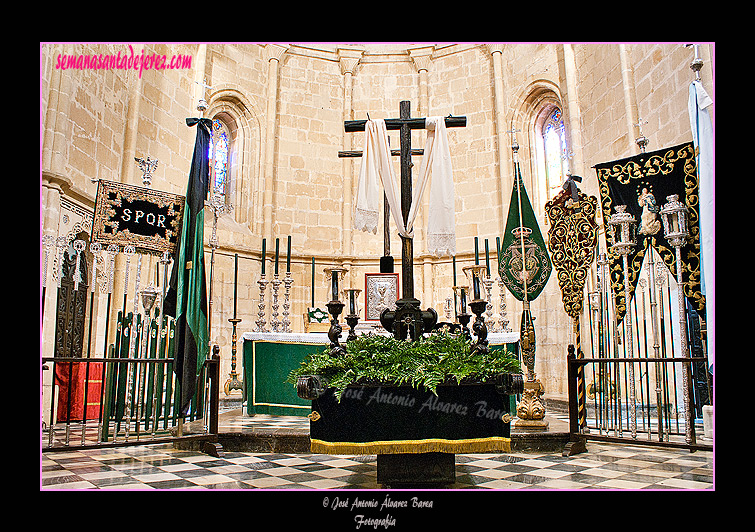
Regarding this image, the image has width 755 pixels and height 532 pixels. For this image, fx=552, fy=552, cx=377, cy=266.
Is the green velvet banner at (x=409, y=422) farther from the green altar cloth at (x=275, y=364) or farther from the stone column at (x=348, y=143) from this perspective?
the stone column at (x=348, y=143)

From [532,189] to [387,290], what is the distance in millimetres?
3218

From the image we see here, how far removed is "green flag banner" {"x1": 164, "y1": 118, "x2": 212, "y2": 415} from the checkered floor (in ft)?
2.28

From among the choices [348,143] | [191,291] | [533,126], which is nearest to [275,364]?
[191,291]

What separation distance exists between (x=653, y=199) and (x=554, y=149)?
210 inches

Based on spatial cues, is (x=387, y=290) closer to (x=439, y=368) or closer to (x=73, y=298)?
(x=73, y=298)

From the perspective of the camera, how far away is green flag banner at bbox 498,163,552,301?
221 inches

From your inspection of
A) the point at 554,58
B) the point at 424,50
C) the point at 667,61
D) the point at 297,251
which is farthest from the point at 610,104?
the point at 297,251

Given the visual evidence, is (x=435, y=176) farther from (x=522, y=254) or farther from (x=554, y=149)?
(x=554, y=149)

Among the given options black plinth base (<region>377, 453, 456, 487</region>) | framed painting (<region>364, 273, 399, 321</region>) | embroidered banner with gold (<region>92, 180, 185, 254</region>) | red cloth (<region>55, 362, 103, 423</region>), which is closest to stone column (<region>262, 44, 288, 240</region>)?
framed painting (<region>364, 273, 399, 321</region>)

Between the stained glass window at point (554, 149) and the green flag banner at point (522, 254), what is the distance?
13.8ft

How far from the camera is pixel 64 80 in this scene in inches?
257

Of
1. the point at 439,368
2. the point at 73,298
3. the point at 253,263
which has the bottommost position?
the point at 439,368

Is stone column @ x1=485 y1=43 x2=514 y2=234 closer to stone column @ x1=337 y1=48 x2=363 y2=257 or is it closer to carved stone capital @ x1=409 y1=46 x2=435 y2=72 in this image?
carved stone capital @ x1=409 y1=46 x2=435 y2=72

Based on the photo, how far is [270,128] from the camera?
1065 centimetres
